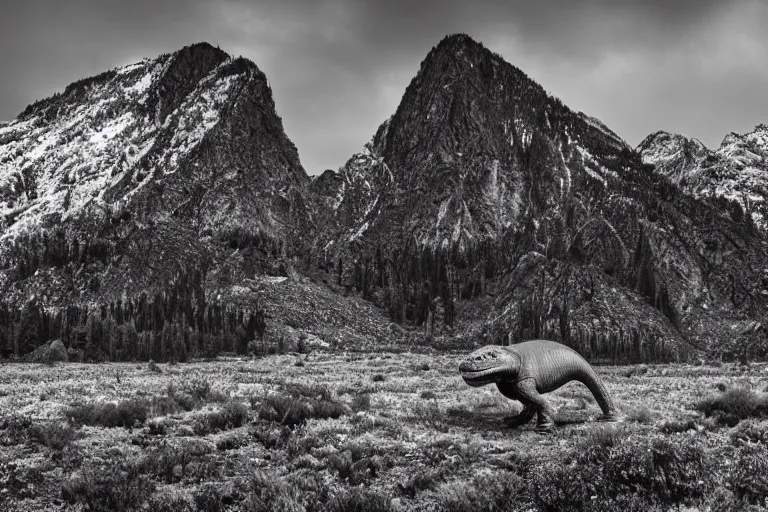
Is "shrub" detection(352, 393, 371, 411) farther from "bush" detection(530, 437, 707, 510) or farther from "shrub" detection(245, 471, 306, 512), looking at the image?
"bush" detection(530, 437, 707, 510)

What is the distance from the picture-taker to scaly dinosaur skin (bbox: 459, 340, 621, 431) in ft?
53.6

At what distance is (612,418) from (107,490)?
45.5 ft

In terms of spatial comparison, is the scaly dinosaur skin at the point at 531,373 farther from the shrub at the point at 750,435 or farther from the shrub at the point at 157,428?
the shrub at the point at 157,428

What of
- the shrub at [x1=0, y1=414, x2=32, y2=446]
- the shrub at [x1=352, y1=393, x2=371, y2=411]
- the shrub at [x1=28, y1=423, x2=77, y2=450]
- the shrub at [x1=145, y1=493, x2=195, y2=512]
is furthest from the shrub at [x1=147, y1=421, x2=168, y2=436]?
the shrub at [x1=352, y1=393, x2=371, y2=411]

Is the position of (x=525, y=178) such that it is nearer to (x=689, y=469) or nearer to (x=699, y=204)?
(x=699, y=204)

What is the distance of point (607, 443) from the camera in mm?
13594

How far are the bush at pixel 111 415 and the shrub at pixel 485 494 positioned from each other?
11.0m

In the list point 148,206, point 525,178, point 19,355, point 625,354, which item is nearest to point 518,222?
point 525,178

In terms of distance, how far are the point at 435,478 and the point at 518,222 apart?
558ft

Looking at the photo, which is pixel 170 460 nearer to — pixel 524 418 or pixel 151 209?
pixel 524 418

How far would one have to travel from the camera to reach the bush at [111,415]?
17875 millimetres

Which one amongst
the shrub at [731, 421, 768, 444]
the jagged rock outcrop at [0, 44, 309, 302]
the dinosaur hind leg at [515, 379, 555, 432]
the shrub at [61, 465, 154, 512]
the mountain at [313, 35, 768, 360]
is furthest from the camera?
the jagged rock outcrop at [0, 44, 309, 302]

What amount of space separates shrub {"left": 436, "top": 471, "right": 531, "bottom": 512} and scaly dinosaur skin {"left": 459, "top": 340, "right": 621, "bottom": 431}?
4.94 meters

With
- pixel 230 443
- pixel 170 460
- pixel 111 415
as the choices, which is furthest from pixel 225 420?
pixel 170 460
